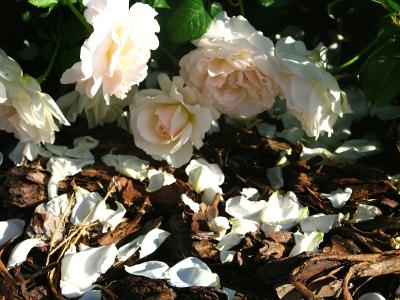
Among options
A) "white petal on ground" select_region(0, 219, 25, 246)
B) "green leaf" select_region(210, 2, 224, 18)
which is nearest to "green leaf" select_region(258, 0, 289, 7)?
"green leaf" select_region(210, 2, 224, 18)

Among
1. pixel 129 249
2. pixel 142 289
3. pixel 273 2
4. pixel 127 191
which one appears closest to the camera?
pixel 142 289

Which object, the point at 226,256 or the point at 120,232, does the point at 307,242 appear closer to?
the point at 226,256

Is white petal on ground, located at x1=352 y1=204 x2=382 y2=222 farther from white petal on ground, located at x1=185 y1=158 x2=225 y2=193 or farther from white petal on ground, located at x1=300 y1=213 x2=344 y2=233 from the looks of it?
white petal on ground, located at x1=185 y1=158 x2=225 y2=193

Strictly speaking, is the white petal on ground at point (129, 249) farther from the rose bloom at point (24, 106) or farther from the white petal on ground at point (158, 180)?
the rose bloom at point (24, 106)

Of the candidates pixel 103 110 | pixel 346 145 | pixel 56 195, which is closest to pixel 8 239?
pixel 56 195

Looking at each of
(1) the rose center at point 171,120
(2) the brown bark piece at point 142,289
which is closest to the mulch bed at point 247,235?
(2) the brown bark piece at point 142,289

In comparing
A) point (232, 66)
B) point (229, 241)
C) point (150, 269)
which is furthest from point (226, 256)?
point (232, 66)
